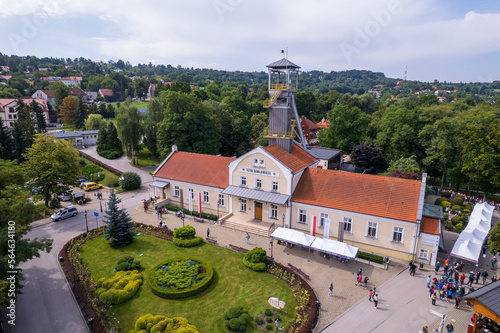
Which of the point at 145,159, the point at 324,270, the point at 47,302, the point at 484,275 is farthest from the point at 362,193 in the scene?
the point at 145,159

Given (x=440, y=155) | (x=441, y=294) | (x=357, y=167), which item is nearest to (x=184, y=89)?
(x=357, y=167)

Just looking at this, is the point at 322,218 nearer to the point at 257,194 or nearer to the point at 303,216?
the point at 303,216

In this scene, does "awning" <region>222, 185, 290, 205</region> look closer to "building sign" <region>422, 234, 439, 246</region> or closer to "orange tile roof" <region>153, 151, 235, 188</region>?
"orange tile roof" <region>153, 151, 235, 188</region>

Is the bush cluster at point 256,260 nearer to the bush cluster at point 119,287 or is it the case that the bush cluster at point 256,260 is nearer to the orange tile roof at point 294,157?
the bush cluster at point 119,287

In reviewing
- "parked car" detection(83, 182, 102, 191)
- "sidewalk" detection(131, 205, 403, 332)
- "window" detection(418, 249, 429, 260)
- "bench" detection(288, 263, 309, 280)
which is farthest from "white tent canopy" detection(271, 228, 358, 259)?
"parked car" detection(83, 182, 102, 191)

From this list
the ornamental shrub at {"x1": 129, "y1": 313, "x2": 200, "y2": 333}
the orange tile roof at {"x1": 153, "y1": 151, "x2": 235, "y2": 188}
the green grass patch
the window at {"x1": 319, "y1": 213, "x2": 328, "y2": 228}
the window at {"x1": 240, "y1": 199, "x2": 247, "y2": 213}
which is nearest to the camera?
the ornamental shrub at {"x1": 129, "y1": 313, "x2": 200, "y2": 333}

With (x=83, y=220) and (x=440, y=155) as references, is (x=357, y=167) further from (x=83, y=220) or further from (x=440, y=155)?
(x=83, y=220)

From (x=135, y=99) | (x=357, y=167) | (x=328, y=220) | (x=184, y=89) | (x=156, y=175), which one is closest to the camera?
(x=328, y=220)
